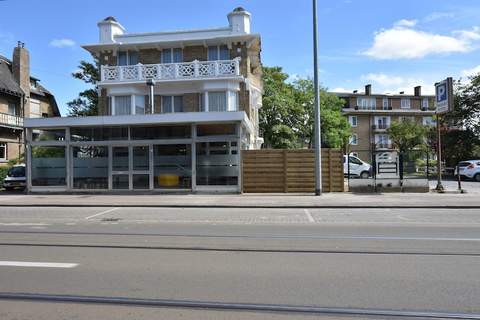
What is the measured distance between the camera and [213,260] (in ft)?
23.2

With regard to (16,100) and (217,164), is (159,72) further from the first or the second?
(16,100)

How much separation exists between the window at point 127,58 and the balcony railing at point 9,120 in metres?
12.8

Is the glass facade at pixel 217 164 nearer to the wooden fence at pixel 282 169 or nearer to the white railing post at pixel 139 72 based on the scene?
the wooden fence at pixel 282 169

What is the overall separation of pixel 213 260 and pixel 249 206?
9039mm

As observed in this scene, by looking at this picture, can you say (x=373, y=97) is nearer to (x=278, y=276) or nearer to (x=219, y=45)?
(x=219, y=45)

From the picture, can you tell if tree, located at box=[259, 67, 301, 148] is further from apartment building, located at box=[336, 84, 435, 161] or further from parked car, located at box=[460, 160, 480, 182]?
apartment building, located at box=[336, 84, 435, 161]

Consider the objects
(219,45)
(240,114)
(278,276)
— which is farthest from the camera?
(219,45)

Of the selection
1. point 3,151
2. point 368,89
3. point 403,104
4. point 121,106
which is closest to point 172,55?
point 121,106

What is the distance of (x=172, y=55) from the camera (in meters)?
29.3

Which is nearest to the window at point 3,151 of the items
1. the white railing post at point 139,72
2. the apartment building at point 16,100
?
the apartment building at point 16,100

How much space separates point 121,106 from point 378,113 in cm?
5259

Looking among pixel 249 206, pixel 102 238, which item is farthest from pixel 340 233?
pixel 249 206

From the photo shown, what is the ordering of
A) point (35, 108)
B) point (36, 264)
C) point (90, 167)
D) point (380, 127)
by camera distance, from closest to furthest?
point (36, 264) → point (90, 167) → point (35, 108) → point (380, 127)

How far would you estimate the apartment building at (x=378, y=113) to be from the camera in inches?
2862
